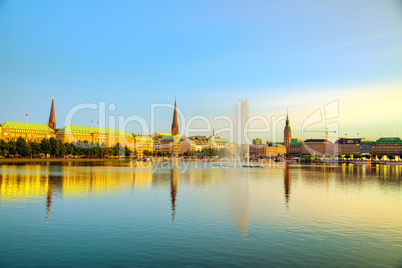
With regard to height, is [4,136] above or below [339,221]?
above

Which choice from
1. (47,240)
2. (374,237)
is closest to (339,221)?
(374,237)

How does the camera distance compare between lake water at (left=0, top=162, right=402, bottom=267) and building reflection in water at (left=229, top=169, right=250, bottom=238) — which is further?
building reflection in water at (left=229, top=169, right=250, bottom=238)

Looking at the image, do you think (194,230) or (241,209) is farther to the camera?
(241,209)

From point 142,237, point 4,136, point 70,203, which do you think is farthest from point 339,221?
point 4,136

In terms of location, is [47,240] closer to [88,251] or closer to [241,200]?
[88,251]

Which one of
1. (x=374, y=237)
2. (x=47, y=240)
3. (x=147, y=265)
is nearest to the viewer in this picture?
(x=147, y=265)

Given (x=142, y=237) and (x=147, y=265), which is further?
(x=142, y=237)

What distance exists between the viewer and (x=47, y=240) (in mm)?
19406

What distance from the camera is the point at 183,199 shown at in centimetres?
3462

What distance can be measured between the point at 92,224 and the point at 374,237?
16.4 m

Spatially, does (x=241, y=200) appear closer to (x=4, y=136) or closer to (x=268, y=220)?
(x=268, y=220)

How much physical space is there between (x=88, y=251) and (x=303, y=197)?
25204 millimetres

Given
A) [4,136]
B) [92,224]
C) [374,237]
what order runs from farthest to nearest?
[4,136]
[92,224]
[374,237]

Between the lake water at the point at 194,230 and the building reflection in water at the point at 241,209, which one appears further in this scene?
the building reflection in water at the point at 241,209
